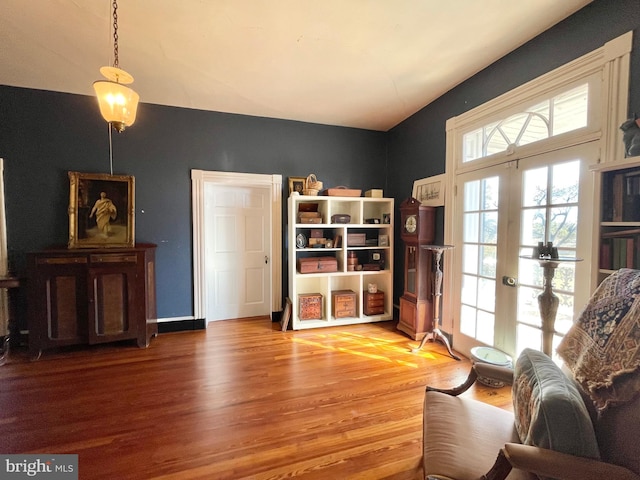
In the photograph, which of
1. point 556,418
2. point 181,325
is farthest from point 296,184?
point 556,418

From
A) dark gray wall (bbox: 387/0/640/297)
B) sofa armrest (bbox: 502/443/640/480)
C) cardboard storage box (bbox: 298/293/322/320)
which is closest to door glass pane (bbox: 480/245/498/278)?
dark gray wall (bbox: 387/0/640/297)

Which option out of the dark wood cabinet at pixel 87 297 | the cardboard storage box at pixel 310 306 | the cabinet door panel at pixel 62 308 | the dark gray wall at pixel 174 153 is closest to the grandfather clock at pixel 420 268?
the dark gray wall at pixel 174 153

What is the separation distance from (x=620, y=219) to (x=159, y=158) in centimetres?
418

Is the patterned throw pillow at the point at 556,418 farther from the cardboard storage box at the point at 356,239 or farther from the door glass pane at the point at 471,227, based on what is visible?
the cardboard storage box at the point at 356,239

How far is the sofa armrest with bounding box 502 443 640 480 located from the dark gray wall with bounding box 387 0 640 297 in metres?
1.96

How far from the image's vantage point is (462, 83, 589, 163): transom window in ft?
6.38

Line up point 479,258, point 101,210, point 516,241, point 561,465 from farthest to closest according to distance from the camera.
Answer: point 101,210, point 479,258, point 516,241, point 561,465

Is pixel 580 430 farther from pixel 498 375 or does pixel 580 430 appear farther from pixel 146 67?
pixel 146 67

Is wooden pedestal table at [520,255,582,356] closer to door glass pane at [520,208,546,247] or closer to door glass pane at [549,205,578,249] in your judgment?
door glass pane at [549,205,578,249]

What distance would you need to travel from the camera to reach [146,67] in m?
2.55

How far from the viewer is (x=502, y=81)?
2406mm

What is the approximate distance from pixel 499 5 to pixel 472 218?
1680mm

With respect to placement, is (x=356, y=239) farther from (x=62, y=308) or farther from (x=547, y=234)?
(x=62, y=308)

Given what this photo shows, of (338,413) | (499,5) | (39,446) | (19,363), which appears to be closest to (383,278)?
(338,413)
